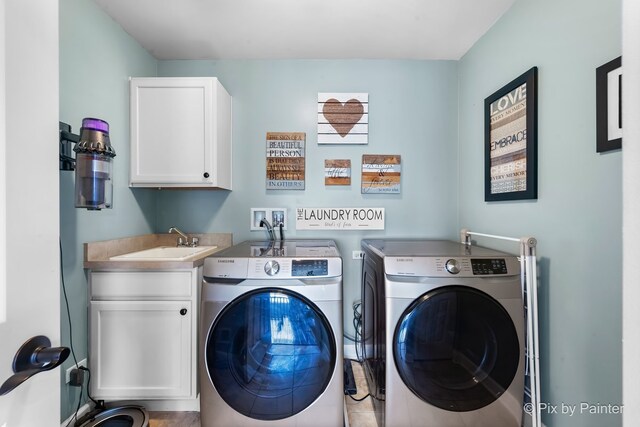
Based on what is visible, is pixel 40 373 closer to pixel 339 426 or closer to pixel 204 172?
pixel 339 426

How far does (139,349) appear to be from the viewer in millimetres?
1564

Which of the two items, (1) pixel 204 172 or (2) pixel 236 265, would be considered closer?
(2) pixel 236 265

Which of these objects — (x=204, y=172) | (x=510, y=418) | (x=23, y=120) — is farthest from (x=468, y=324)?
(x=204, y=172)

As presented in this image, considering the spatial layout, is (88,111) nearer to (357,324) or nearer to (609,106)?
(357,324)

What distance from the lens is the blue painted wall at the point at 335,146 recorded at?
7.38 feet

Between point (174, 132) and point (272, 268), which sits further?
point (174, 132)

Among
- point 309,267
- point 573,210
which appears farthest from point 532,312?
point 309,267

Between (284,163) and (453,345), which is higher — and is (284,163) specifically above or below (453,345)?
above

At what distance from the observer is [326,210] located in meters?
2.24

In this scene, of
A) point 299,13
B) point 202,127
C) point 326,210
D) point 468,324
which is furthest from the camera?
point 326,210

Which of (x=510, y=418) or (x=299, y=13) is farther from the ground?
(x=299, y=13)

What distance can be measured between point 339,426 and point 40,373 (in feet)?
4.17

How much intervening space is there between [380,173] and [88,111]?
2011 millimetres

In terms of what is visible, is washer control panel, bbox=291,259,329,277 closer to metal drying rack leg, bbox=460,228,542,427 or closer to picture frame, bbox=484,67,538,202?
metal drying rack leg, bbox=460,228,542,427
